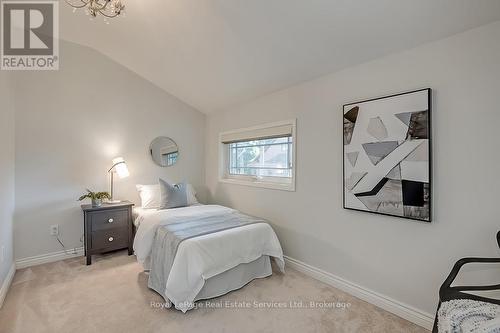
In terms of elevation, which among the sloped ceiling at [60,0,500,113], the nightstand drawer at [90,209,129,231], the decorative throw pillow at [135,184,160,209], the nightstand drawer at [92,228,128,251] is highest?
the sloped ceiling at [60,0,500,113]

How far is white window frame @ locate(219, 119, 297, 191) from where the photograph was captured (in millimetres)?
2910

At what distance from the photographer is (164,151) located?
4082mm

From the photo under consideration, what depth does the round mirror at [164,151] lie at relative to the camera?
3977mm

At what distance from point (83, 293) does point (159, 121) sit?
2.54m

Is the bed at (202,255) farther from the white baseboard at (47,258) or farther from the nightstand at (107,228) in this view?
the white baseboard at (47,258)

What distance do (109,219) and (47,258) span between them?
877 millimetres

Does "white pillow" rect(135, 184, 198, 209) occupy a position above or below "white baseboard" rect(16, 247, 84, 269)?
above

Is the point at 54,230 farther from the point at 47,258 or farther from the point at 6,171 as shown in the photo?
the point at 6,171

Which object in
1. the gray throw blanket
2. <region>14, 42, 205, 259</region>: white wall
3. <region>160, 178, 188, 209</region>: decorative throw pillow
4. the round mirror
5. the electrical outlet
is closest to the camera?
the gray throw blanket

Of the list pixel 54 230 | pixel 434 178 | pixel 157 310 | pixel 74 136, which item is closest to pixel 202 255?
pixel 157 310

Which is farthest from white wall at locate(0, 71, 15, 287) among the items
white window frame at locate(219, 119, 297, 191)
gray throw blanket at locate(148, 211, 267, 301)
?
white window frame at locate(219, 119, 297, 191)

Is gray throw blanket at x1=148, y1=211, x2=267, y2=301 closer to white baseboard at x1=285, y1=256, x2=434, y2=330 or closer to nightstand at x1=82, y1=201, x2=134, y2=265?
white baseboard at x1=285, y1=256, x2=434, y2=330

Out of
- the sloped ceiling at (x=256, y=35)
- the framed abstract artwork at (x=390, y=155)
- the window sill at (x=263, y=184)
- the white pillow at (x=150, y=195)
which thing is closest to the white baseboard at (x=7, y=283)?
the white pillow at (x=150, y=195)

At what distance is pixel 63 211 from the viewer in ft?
10.7
